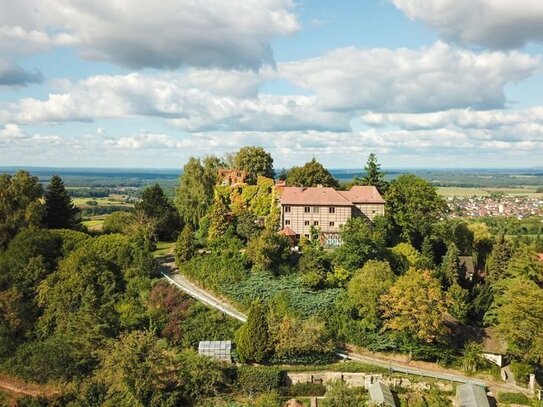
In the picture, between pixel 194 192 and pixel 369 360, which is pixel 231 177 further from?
pixel 369 360

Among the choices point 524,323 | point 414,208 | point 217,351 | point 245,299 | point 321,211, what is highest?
point 414,208

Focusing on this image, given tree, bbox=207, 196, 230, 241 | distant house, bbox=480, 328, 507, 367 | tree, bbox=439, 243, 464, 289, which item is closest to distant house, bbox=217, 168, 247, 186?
tree, bbox=207, 196, 230, 241

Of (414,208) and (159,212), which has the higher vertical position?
(414,208)

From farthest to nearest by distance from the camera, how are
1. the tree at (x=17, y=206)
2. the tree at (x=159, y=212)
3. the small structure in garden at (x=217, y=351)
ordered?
the tree at (x=159, y=212), the tree at (x=17, y=206), the small structure in garden at (x=217, y=351)

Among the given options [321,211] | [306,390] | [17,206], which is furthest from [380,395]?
[17,206]

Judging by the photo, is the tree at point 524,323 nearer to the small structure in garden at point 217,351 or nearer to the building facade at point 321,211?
the building facade at point 321,211

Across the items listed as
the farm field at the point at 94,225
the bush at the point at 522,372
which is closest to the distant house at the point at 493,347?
the bush at the point at 522,372
